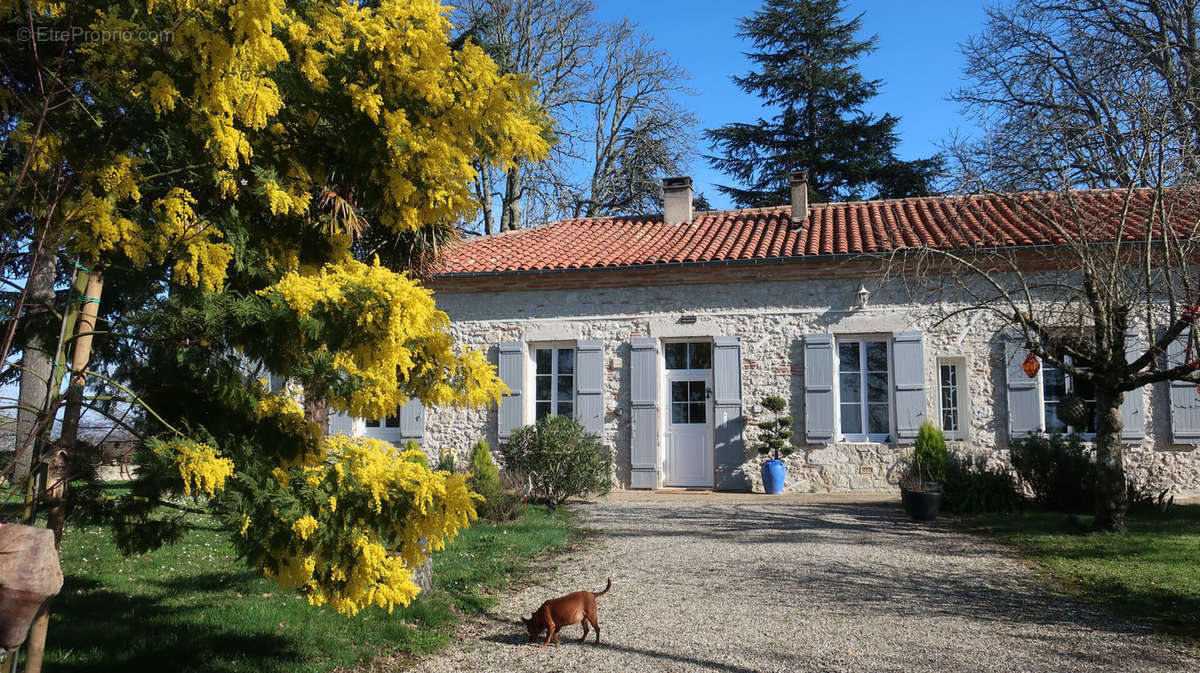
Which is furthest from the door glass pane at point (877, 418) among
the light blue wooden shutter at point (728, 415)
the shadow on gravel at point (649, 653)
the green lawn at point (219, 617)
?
the shadow on gravel at point (649, 653)

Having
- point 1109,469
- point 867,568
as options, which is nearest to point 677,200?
point 1109,469

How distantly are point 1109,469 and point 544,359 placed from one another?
8062 mm

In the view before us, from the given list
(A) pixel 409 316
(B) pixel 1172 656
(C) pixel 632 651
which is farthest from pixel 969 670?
(A) pixel 409 316

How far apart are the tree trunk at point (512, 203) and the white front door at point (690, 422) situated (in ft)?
33.8

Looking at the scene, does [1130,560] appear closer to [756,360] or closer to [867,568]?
[867,568]

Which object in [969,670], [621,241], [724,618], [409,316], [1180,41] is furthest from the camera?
[621,241]

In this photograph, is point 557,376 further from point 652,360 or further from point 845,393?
point 845,393

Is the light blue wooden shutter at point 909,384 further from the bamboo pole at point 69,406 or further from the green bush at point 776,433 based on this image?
the bamboo pole at point 69,406

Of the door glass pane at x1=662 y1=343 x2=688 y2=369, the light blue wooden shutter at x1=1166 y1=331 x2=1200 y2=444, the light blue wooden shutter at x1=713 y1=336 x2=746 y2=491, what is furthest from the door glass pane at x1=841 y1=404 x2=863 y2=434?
the light blue wooden shutter at x1=1166 y1=331 x2=1200 y2=444

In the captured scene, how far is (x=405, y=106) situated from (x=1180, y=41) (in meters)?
14.1

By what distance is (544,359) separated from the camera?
13125 mm

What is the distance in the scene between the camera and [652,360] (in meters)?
12.3

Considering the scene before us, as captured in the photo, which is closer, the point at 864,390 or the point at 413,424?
the point at 864,390

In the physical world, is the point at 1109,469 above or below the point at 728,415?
below
